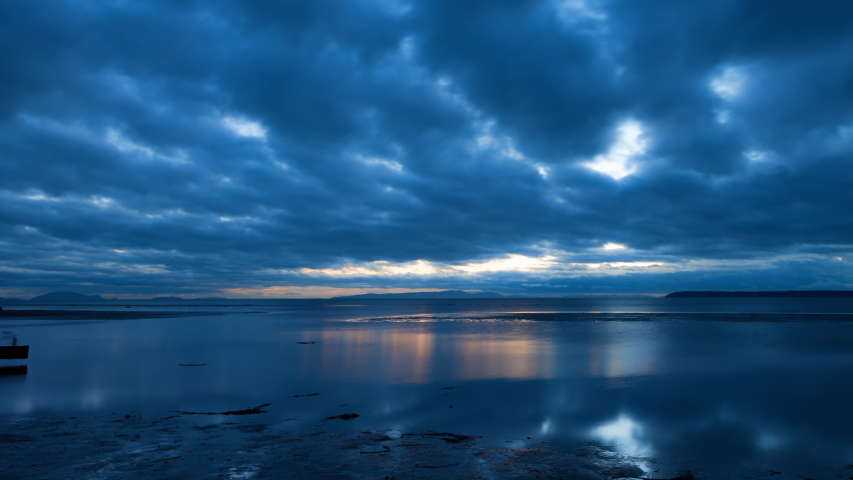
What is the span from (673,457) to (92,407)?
50.0 ft

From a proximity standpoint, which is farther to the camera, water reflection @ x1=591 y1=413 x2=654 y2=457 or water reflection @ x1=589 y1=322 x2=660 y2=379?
water reflection @ x1=589 y1=322 x2=660 y2=379

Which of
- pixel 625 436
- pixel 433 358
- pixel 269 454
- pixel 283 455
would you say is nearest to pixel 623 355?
pixel 433 358

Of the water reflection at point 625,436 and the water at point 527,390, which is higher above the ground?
the water reflection at point 625,436

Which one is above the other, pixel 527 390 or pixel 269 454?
pixel 269 454

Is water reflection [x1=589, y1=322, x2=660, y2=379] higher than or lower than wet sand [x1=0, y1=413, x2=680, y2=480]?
lower

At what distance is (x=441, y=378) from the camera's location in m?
19.7

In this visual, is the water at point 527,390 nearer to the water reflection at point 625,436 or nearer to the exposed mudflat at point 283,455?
the water reflection at point 625,436

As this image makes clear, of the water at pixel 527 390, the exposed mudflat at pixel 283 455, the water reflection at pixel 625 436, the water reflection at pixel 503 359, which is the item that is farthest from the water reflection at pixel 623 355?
the exposed mudflat at pixel 283 455

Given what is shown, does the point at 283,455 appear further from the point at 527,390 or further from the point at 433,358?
the point at 433,358

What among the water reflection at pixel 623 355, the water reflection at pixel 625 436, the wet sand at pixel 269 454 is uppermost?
the wet sand at pixel 269 454

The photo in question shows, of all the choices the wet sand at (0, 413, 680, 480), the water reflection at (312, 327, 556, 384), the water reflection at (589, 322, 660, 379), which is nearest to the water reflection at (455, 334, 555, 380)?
the water reflection at (312, 327, 556, 384)

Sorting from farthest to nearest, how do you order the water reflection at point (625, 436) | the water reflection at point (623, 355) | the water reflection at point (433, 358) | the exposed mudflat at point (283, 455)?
the water reflection at point (623, 355) → the water reflection at point (433, 358) → the water reflection at point (625, 436) → the exposed mudflat at point (283, 455)

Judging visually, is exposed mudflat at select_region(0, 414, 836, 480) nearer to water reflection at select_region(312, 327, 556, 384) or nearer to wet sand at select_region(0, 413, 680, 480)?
wet sand at select_region(0, 413, 680, 480)

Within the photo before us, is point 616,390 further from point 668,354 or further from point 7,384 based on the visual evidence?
point 7,384
